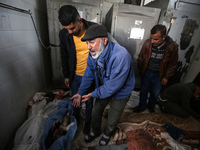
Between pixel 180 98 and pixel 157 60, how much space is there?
1.15 m

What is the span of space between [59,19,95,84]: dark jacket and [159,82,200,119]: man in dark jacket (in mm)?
2263

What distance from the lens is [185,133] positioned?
2057 millimetres

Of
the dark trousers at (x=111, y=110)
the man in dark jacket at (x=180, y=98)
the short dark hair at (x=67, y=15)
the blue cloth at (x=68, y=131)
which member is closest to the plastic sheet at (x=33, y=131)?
the blue cloth at (x=68, y=131)

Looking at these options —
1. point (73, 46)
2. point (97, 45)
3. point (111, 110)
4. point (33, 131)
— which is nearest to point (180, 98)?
point (111, 110)

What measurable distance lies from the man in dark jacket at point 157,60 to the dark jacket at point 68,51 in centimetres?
124

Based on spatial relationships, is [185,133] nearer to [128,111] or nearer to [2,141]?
[128,111]

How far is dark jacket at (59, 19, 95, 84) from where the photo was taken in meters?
1.65

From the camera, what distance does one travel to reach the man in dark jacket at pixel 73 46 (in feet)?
4.59

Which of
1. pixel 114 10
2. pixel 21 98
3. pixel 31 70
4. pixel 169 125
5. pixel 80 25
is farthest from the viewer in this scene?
pixel 114 10

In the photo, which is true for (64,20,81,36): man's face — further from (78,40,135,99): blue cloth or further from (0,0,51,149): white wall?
(0,0,51,149): white wall

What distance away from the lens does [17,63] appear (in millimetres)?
1845

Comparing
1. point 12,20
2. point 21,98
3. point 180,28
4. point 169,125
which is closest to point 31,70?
point 21,98

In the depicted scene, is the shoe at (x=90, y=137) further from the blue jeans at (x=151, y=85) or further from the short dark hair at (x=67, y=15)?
the short dark hair at (x=67, y=15)

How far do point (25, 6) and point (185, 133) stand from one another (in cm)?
390
